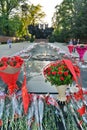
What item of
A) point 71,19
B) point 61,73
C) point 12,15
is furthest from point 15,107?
point 12,15

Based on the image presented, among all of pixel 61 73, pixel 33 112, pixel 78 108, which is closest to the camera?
pixel 33 112

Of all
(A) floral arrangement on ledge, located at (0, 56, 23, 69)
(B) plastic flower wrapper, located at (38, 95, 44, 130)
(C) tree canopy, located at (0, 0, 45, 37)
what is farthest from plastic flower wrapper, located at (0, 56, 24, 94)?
(C) tree canopy, located at (0, 0, 45, 37)

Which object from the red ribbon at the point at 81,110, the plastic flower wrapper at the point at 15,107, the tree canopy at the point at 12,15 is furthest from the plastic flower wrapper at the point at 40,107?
the tree canopy at the point at 12,15

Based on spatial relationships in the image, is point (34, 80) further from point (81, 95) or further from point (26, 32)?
point (26, 32)

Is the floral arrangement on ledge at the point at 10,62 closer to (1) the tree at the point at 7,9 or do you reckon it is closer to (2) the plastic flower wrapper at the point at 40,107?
(2) the plastic flower wrapper at the point at 40,107

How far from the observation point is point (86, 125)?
5.24 metres

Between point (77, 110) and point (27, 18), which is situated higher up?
point (77, 110)

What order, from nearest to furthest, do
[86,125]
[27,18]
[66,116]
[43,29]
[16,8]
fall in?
1. [86,125]
2. [66,116]
3. [16,8]
4. [27,18]
5. [43,29]

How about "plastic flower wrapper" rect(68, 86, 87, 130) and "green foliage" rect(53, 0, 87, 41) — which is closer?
"plastic flower wrapper" rect(68, 86, 87, 130)

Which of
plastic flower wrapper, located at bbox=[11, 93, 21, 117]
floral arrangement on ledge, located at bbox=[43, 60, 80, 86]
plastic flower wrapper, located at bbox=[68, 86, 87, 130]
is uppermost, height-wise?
floral arrangement on ledge, located at bbox=[43, 60, 80, 86]

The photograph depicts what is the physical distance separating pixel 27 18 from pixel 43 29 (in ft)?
23.0

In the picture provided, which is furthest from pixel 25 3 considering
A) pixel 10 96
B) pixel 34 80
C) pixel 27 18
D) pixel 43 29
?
pixel 10 96

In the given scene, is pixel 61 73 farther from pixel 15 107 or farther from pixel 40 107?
pixel 15 107

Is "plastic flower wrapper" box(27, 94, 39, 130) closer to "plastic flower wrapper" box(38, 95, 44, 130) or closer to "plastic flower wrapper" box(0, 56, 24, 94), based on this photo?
"plastic flower wrapper" box(38, 95, 44, 130)
